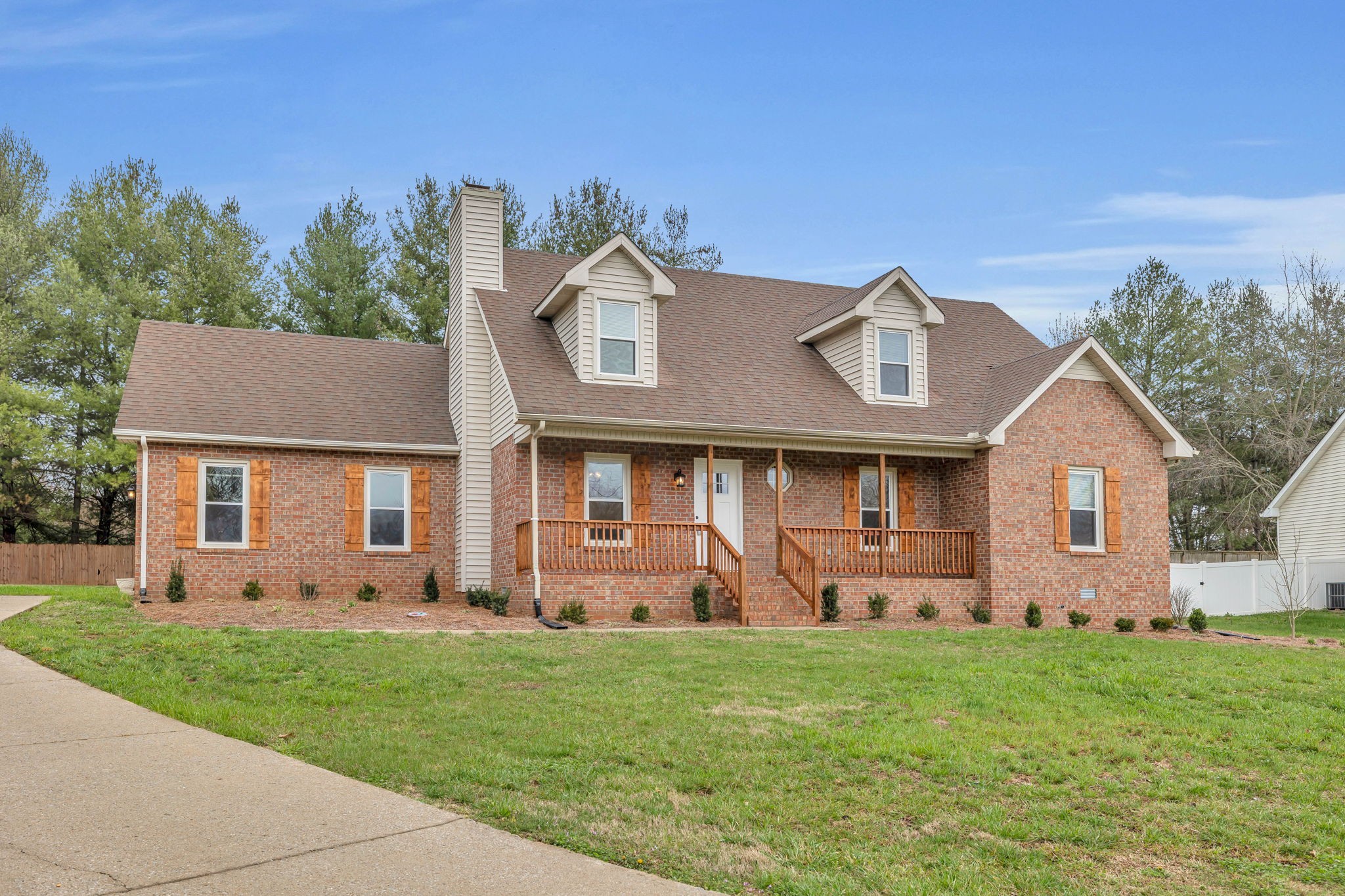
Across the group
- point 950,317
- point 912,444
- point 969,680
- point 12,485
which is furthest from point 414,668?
point 12,485

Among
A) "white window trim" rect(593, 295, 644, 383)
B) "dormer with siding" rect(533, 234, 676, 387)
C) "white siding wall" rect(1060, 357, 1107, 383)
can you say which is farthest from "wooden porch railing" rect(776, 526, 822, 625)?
"white siding wall" rect(1060, 357, 1107, 383)

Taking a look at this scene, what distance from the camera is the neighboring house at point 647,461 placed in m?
18.1

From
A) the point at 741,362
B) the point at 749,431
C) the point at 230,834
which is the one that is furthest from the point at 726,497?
the point at 230,834

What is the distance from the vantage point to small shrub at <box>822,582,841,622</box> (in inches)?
695

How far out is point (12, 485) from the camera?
30.6 metres

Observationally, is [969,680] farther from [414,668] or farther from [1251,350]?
[1251,350]

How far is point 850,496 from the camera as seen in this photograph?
66.1 ft

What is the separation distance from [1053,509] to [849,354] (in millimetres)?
4717

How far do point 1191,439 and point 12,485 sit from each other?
37.0m

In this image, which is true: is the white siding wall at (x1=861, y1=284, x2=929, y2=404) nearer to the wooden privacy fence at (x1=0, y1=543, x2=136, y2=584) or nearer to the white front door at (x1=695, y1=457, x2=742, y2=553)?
the white front door at (x1=695, y1=457, x2=742, y2=553)

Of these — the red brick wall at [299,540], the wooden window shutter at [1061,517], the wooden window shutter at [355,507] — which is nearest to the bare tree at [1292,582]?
the wooden window shutter at [1061,517]

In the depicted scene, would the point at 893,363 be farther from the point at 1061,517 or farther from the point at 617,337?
the point at 617,337

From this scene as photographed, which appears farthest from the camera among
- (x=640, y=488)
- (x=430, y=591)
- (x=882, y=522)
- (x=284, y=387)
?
(x=284, y=387)

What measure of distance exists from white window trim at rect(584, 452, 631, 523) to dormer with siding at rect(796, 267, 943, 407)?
4753 mm
